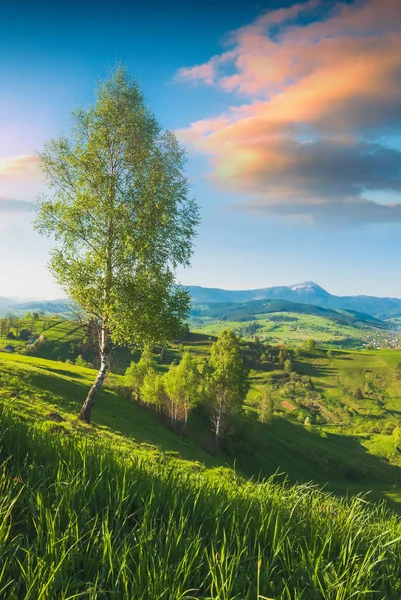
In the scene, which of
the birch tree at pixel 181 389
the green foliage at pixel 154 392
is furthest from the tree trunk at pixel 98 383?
the birch tree at pixel 181 389

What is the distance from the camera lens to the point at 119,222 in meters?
24.8

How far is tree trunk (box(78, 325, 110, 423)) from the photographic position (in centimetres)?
2478

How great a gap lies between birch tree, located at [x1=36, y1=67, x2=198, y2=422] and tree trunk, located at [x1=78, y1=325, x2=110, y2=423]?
7 cm

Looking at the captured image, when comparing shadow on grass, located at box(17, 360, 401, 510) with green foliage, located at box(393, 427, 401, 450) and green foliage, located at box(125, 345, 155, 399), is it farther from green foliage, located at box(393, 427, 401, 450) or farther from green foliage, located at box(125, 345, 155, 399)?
green foliage, located at box(393, 427, 401, 450)

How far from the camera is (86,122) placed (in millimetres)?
25578

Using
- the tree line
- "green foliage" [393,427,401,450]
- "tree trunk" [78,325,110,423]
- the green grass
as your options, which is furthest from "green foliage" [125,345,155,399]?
"green foliage" [393,427,401,450]

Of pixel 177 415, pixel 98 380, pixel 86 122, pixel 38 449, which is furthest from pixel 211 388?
pixel 38 449

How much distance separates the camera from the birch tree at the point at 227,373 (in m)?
61.3

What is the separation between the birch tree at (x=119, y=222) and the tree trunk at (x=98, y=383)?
7 cm

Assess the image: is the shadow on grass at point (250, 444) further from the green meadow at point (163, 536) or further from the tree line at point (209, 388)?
the green meadow at point (163, 536)

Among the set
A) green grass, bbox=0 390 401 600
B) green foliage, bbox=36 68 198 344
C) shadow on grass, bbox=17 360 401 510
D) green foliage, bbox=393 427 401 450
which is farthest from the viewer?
green foliage, bbox=393 427 401 450

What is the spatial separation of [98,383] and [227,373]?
38983mm

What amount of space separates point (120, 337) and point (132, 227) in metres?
7.99

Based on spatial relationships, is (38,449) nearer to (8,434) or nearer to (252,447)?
(8,434)
